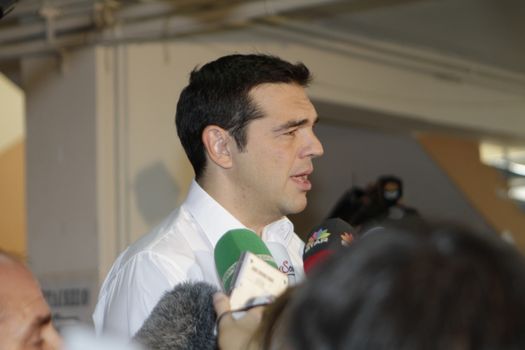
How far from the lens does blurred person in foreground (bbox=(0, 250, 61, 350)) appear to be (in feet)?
4.20

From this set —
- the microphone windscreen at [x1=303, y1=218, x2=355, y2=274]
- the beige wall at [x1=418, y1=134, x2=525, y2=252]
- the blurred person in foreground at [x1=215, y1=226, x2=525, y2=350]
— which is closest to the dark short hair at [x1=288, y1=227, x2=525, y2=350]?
the blurred person in foreground at [x1=215, y1=226, x2=525, y2=350]

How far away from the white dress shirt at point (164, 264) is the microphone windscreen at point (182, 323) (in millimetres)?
492

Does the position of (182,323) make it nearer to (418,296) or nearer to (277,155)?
(418,296)

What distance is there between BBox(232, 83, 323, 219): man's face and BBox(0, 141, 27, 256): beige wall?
16.7 ft

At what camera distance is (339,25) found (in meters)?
5.78

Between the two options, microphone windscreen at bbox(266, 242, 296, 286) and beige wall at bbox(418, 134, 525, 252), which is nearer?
microphone windscreen at bbox(266, 242, 296, 286)

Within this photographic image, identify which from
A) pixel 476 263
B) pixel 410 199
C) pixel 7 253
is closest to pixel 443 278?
pixel 476 263

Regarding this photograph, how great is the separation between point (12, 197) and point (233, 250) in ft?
19.2

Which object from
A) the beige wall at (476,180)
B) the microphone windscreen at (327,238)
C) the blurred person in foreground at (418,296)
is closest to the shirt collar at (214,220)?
the microphone windscreen at (327,238)

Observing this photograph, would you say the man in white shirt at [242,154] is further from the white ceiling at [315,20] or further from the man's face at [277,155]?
the white ceiling at [315,20]

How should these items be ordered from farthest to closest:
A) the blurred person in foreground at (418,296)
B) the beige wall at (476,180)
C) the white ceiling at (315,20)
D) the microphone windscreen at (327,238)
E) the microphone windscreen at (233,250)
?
the beige wall at (476,180) < the white ceiling at (315,20) < the microphone windscreen at (327,238) < the microphone windscreen at (233,250) < the blurred person in foreground at (418,296)

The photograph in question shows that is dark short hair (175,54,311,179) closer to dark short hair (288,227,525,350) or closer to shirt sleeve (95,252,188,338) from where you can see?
shirt sleeve (95,252,188,338)

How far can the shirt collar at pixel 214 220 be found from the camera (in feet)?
6.78

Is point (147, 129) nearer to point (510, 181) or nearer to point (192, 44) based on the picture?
point (192, 44)
